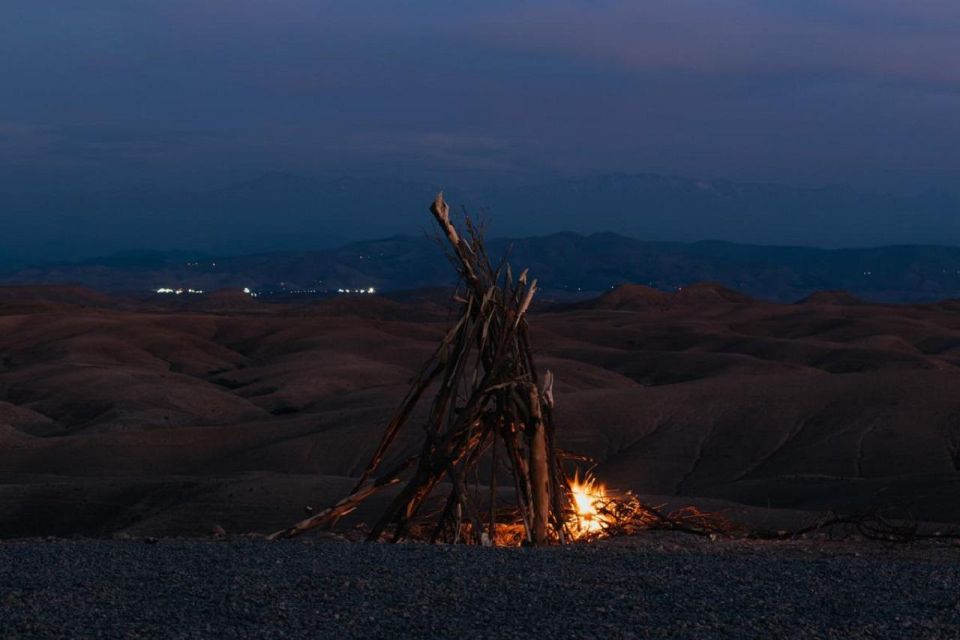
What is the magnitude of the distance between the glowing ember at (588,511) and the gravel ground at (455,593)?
1469 millimetres

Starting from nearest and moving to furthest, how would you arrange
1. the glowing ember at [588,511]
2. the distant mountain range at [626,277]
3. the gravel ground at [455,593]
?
the gravel ground at [455,593] → the glowing ember at [588,511] → the distant mountain range at [626,277]

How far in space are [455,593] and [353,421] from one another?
16685mm

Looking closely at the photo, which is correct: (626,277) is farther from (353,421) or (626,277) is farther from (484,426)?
(484,426)

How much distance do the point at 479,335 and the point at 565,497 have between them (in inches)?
59.2

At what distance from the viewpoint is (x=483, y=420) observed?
9.57 m

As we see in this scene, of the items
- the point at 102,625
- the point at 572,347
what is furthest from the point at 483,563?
the point at 572,347

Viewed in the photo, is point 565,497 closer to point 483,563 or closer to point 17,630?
point 483,563

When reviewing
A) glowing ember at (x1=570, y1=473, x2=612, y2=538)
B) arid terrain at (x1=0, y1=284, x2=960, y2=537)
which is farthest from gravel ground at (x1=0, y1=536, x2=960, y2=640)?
arid terrain at (x1=0, y1=284, x2=960, y2=537)

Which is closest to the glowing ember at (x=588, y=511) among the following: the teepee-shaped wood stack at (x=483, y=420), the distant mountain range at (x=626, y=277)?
the teepee-shaped wood stack at (x=483, y=420)

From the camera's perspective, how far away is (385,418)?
75.3ft

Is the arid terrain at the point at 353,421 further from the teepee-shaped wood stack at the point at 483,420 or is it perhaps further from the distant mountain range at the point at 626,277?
the distant mountain range at the point at 626,277

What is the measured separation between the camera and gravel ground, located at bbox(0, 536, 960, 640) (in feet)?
20.0

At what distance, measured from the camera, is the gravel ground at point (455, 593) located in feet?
20.0

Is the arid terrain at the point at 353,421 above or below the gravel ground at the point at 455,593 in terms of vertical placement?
below
